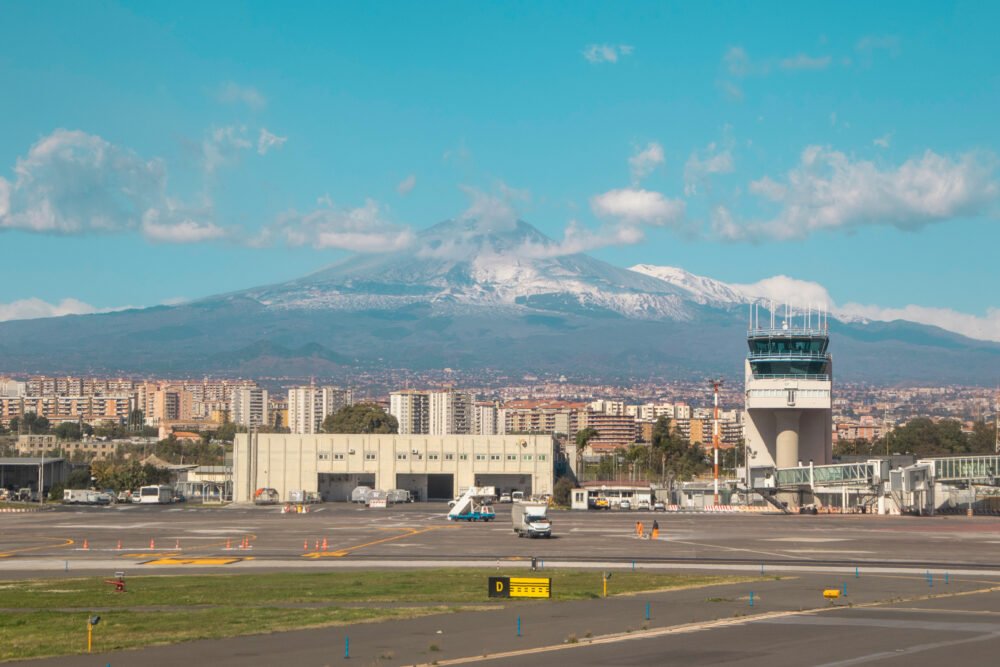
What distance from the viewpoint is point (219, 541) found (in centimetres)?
7862

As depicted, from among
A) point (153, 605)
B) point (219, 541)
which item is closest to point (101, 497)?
point (219, 541)

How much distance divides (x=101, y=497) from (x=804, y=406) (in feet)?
266

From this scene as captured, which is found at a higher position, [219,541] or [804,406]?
[804,406]

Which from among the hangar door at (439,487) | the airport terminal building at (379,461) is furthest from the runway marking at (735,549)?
the hangar door at (439,487)

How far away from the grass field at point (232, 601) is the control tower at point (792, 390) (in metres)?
86.6

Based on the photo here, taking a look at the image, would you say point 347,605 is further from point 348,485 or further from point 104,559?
point 348,485

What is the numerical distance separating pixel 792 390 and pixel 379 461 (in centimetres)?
5339

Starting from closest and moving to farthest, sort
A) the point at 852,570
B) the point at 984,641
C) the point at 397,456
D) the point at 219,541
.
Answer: the point at 984,641 < the point at 852,570 < the point at 219,541 < the point at 397,456

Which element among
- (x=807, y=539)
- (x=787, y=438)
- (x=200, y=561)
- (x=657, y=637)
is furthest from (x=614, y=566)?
(x=787, y=438)

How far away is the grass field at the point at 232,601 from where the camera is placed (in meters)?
37.1

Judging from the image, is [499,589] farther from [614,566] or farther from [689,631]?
[614,566]

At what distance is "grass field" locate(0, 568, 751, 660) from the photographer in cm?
3709

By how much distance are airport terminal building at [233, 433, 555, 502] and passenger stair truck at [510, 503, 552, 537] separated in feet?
254

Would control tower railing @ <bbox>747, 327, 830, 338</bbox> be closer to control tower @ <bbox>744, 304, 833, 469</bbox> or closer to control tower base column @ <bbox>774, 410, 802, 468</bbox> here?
control tower @ <bbox>744, 304, 833, 469</bbox>
